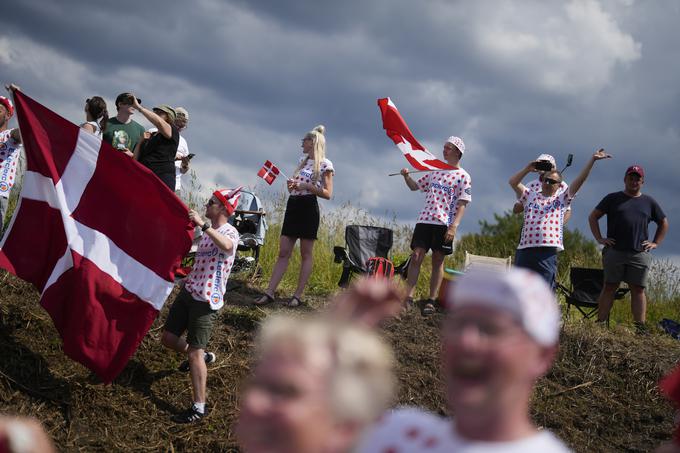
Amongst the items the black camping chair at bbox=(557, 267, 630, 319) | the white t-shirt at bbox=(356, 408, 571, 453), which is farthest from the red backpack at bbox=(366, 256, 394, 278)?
the white t-shirt at bbox=(356, 408, 571, 453)

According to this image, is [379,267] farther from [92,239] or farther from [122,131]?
[92,239]

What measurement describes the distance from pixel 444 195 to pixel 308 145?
138 cm

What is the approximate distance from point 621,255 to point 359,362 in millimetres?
6842

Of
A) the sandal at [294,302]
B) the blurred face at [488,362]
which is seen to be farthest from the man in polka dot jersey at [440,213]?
the blurred face at [488,362]

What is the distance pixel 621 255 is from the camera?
7.38 meters

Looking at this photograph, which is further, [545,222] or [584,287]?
[584,287]

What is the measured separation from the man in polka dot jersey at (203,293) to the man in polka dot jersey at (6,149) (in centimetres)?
233

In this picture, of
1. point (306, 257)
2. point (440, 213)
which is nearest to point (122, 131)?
point (306, 257)

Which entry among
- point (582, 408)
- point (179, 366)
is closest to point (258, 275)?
point (179, 366)

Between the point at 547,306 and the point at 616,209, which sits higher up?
the point at 616,209

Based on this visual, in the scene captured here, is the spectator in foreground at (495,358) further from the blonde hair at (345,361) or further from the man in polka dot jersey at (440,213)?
the man in polka dot jersey at (440,213)

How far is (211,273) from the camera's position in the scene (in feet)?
15.2

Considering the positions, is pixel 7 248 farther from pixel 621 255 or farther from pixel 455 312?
pixel 621 255

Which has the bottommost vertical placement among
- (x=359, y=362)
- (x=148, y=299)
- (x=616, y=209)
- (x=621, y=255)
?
(x=148, y=299)
